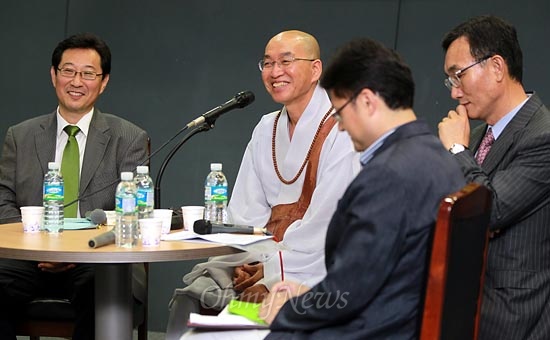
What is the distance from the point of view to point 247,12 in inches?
171

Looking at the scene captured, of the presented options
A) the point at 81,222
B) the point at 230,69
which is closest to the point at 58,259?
the point at 81,222

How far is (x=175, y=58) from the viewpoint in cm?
446

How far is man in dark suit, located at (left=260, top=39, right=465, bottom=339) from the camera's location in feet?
5.33

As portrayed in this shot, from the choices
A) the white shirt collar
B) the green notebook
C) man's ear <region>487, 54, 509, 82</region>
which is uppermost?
man's ear <region>487, 54, 509, 82</region>

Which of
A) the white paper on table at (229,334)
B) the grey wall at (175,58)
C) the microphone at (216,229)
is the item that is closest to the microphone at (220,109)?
the microphone at (216,229)

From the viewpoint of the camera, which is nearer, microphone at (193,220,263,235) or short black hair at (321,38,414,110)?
short black hair at (321,38,414,110)

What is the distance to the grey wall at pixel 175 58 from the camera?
426 cm

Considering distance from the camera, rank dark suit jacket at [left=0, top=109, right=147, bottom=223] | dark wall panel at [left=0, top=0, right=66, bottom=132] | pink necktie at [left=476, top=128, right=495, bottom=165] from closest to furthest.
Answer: pink necktie at [left=476, top=128, right=495, bottom=165] → dark suit jacket at [left=0, top=109, right=147, bottom=223] → dark wall panel at [left=0, top=0, right=66, bottom=132]

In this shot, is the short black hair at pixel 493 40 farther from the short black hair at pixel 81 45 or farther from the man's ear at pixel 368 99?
the short black hair at pixel 81 45

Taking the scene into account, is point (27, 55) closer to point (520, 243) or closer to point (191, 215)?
point (191, 215)

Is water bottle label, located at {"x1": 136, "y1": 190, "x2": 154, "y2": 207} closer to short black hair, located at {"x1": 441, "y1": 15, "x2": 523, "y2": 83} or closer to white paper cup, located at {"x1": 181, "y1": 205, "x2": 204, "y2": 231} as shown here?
white paper cup, located at {"x1": 181, "y1": 205, "x2": 204, "y2": 231}

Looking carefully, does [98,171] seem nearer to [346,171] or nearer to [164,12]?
[346,171]

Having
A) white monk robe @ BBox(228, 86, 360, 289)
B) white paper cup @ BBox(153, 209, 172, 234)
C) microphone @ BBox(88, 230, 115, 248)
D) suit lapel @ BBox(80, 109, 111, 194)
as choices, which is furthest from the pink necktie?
suit lapel @ BBox(80, 109, 111, 194)

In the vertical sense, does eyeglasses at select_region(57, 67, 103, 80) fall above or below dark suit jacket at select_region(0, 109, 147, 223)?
above
